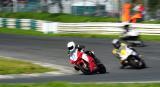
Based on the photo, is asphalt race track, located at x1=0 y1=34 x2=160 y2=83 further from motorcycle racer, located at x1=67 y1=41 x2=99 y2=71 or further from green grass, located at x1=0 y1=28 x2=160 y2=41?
green grass, located at x1=0 y1=28 x2=160 y2=41

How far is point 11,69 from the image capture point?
17969 millimetres

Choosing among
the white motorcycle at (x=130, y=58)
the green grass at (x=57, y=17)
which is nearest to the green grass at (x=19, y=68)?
the white motorcycle at (x=130, y=58)

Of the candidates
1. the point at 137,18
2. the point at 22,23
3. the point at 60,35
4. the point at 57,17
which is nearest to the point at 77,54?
the point at 137,18

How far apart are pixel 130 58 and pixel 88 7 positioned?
18442 millimetres

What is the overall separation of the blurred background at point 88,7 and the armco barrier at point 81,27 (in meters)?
1.90

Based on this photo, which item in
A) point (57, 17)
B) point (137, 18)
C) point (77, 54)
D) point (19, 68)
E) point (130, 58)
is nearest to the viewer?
point (77, 54)

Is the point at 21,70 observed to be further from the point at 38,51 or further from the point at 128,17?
the point at 128,17

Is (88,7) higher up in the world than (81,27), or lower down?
higher up

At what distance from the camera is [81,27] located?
112ft

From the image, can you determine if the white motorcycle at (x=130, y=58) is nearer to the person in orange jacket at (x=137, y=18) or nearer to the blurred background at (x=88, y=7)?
the blurred background at (x=88, y=7)

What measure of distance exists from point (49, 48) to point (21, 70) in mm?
8688

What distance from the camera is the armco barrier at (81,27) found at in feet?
101

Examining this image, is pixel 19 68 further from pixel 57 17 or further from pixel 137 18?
pixel 57 17

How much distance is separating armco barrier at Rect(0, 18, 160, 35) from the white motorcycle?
452 inches
